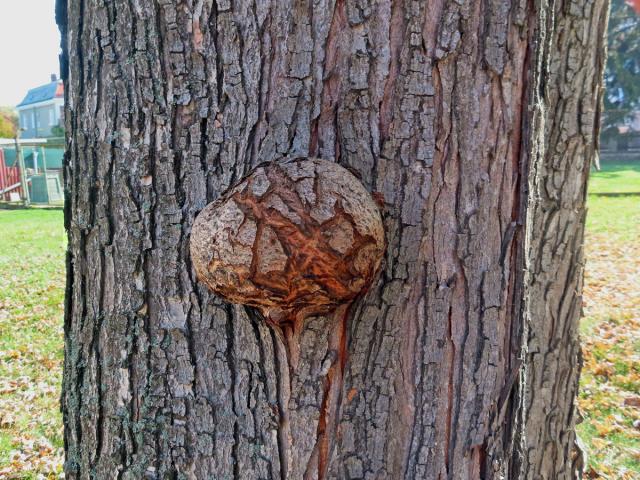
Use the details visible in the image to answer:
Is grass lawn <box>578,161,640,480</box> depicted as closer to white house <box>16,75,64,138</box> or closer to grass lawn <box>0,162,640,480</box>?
grass lawn <box>0,162,640,480</box>

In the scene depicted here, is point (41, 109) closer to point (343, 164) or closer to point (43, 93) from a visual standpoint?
point (43, 93)

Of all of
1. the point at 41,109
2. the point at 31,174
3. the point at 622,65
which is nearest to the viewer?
the point at 31,174

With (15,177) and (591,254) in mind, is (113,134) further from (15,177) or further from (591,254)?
(15,177)

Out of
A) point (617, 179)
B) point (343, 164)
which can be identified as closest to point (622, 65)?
point (617, 179)

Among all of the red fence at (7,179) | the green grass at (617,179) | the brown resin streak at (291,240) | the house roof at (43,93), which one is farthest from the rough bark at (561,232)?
the house roof at (43,93)

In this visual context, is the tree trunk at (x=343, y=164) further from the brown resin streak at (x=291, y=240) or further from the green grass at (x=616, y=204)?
the green grass at (x=616, y=204)

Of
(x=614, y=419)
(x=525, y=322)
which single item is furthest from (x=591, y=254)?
(x=525, y=322)

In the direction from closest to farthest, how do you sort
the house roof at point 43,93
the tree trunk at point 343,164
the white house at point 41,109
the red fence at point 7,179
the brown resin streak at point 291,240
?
the brown resin streak at point 291,240 < the tree trunk at point 343,164 < the red fence at point 7,179 < the house roof at point 43,93 < the white house at point 41,109
